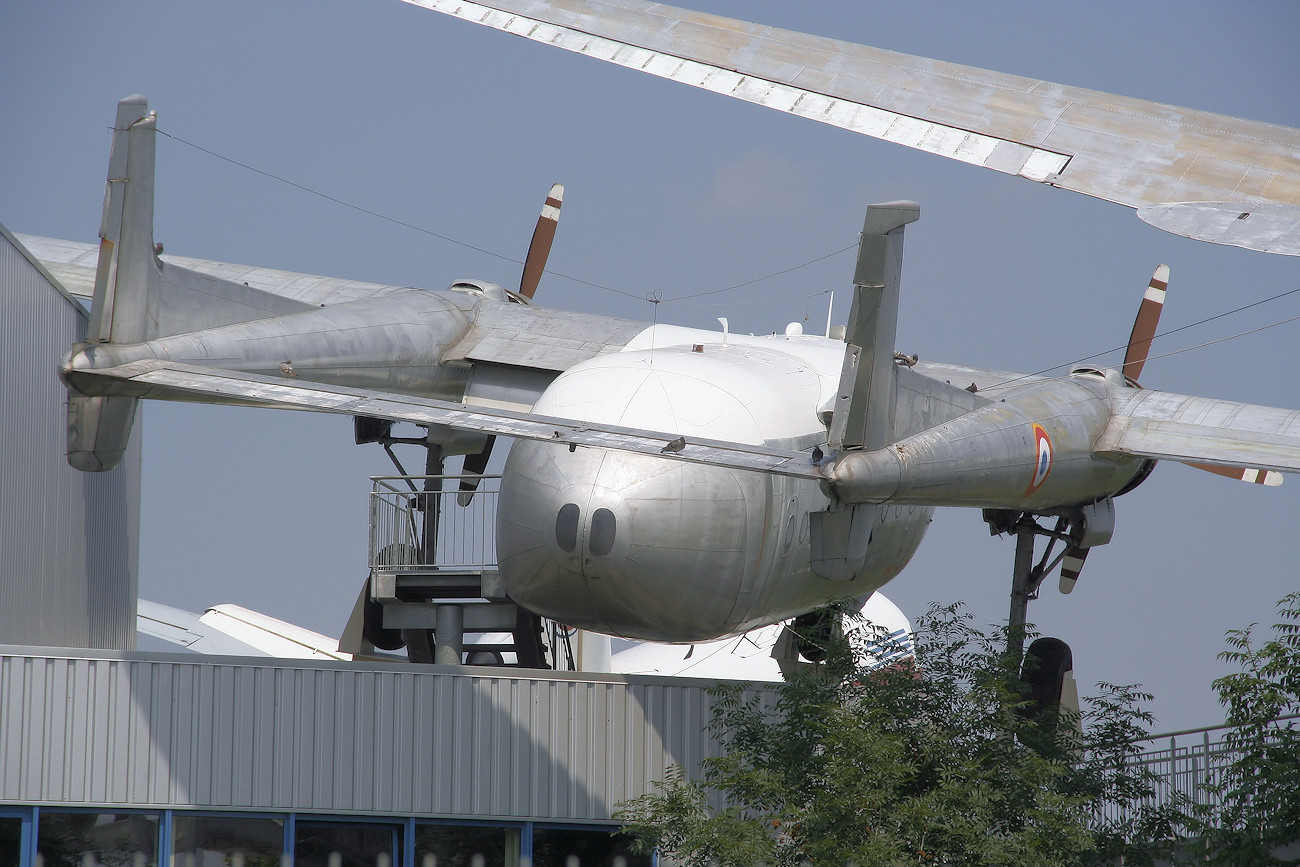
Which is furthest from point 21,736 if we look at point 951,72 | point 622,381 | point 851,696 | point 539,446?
point 951,72

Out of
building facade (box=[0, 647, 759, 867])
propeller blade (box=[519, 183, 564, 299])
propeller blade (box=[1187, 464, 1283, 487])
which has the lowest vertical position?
building facade (box=[0, 647, 759, 867])

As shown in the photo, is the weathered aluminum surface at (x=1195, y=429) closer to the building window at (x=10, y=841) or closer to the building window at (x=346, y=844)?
the building window at (x=346, y=844)

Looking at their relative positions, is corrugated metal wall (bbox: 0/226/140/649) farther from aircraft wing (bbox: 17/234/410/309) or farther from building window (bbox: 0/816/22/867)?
building window (bbox: 0/816/22/867)

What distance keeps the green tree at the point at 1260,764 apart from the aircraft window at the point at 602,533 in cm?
622

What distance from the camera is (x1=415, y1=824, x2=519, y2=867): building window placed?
1872 centimetres

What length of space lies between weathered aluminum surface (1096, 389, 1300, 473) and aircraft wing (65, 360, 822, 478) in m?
6.68

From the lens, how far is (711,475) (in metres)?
17.5

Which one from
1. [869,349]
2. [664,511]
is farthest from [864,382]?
[664,511]

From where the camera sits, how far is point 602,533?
55.2 ft

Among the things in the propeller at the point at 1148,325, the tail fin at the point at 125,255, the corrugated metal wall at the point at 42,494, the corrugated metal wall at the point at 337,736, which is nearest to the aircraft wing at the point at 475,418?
the tail fin at the point at 125,255

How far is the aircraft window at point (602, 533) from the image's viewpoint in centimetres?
1681

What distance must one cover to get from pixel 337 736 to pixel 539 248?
1264cm

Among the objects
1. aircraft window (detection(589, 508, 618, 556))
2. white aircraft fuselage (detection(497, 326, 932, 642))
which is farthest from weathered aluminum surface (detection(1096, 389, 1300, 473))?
aircraft window (detection(589, 508, 618, 556))

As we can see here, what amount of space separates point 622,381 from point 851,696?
448 cm
